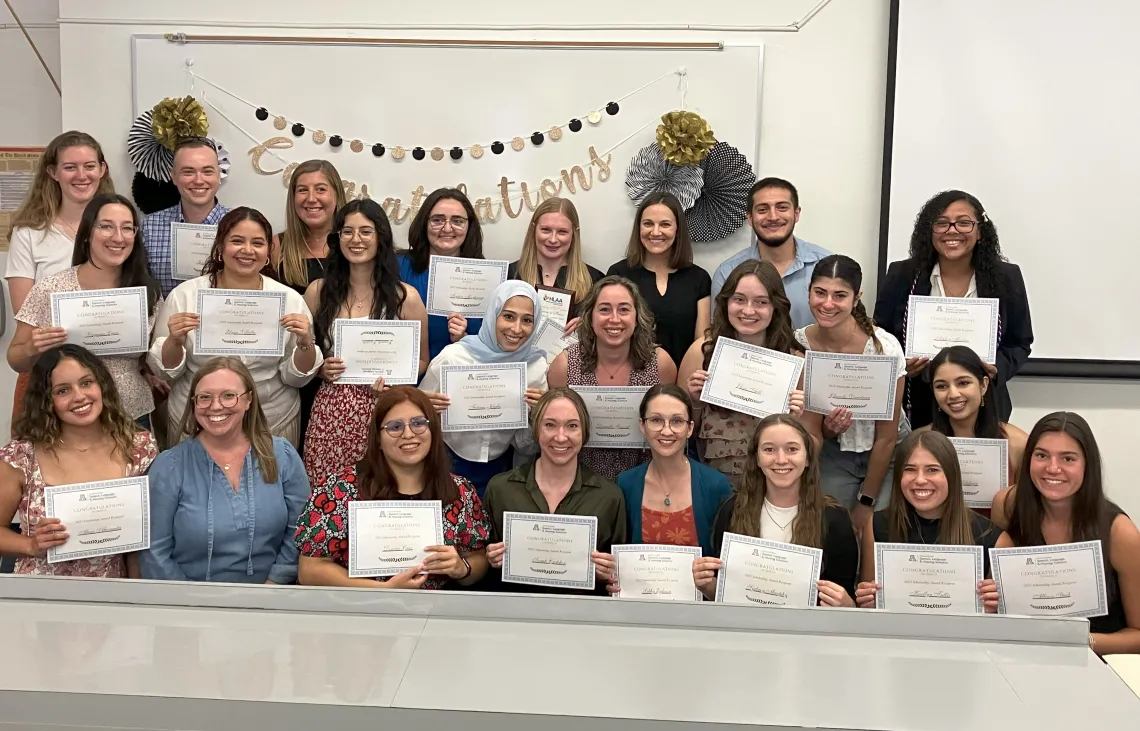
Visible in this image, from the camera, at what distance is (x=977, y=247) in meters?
3.64

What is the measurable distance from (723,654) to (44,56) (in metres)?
4.50

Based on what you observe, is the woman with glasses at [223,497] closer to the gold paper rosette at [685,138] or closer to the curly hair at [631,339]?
the curly hair at [631,339]

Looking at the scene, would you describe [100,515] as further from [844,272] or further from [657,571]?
[844,272]

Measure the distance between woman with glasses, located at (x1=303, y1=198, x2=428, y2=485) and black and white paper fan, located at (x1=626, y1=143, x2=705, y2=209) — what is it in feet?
4.11

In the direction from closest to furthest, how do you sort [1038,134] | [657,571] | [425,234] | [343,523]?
[657,571] < [343,523] < [425,234] < [1038,134]

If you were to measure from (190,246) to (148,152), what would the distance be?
1.00 metres

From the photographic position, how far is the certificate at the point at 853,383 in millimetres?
3195

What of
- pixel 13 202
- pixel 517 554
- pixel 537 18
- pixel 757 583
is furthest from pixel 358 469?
pixel 13 202

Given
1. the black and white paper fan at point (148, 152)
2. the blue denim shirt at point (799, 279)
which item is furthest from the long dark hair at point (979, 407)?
the black and white paper fan at point (148, 152)

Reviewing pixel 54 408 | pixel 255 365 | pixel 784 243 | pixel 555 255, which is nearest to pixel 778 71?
pixel 784 243

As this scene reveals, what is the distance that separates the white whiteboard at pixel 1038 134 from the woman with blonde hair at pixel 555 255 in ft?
4.72

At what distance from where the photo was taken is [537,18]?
439 cm

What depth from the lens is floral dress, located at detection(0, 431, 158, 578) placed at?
284cm

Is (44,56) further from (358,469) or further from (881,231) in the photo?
(881,231)
